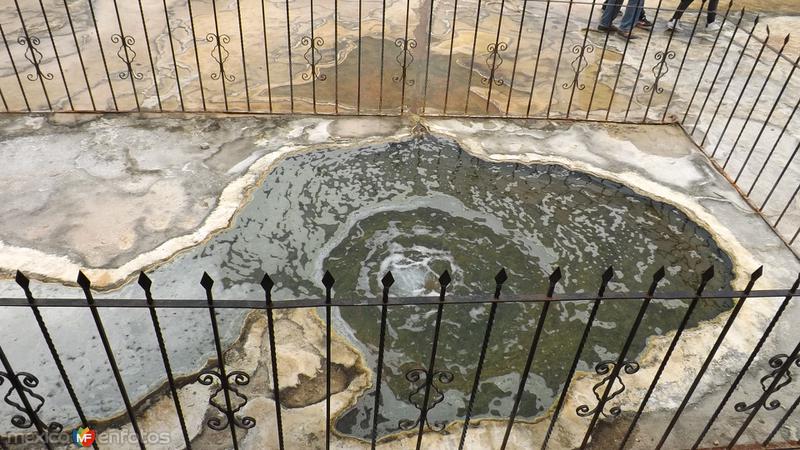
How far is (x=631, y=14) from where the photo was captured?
26.9 ft

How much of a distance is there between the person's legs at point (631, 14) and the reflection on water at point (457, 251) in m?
3.84

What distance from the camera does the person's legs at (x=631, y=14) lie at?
784cm

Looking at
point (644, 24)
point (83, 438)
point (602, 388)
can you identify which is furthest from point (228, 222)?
point (644, 24)

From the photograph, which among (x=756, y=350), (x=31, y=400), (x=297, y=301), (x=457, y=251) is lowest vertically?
(x=31, y=400)

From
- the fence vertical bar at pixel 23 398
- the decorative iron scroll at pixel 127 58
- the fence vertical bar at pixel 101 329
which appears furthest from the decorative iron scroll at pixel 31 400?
the decorative iron scroll at pixel 127 58

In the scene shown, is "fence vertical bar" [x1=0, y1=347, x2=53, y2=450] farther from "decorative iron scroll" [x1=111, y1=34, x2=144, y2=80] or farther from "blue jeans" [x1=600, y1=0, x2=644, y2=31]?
"blue jeans" [x1=600, y1=0, x2=644, y2=31]

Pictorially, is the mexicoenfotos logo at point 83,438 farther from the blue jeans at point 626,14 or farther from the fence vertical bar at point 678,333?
the blue jeans at point 626,14

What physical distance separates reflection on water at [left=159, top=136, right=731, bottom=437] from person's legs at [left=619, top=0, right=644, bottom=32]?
12.6ft

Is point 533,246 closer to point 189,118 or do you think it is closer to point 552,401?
point 552,401

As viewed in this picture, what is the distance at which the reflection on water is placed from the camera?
3.62 m

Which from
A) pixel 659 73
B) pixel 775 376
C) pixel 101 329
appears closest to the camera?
pixel 101 329

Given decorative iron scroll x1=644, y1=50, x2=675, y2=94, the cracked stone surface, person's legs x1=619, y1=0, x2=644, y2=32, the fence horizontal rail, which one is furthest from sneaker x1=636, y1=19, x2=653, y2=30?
the fence horizontal rail

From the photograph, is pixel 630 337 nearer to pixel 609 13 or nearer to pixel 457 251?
pixel 457 251

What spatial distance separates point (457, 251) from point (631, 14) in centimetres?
587
